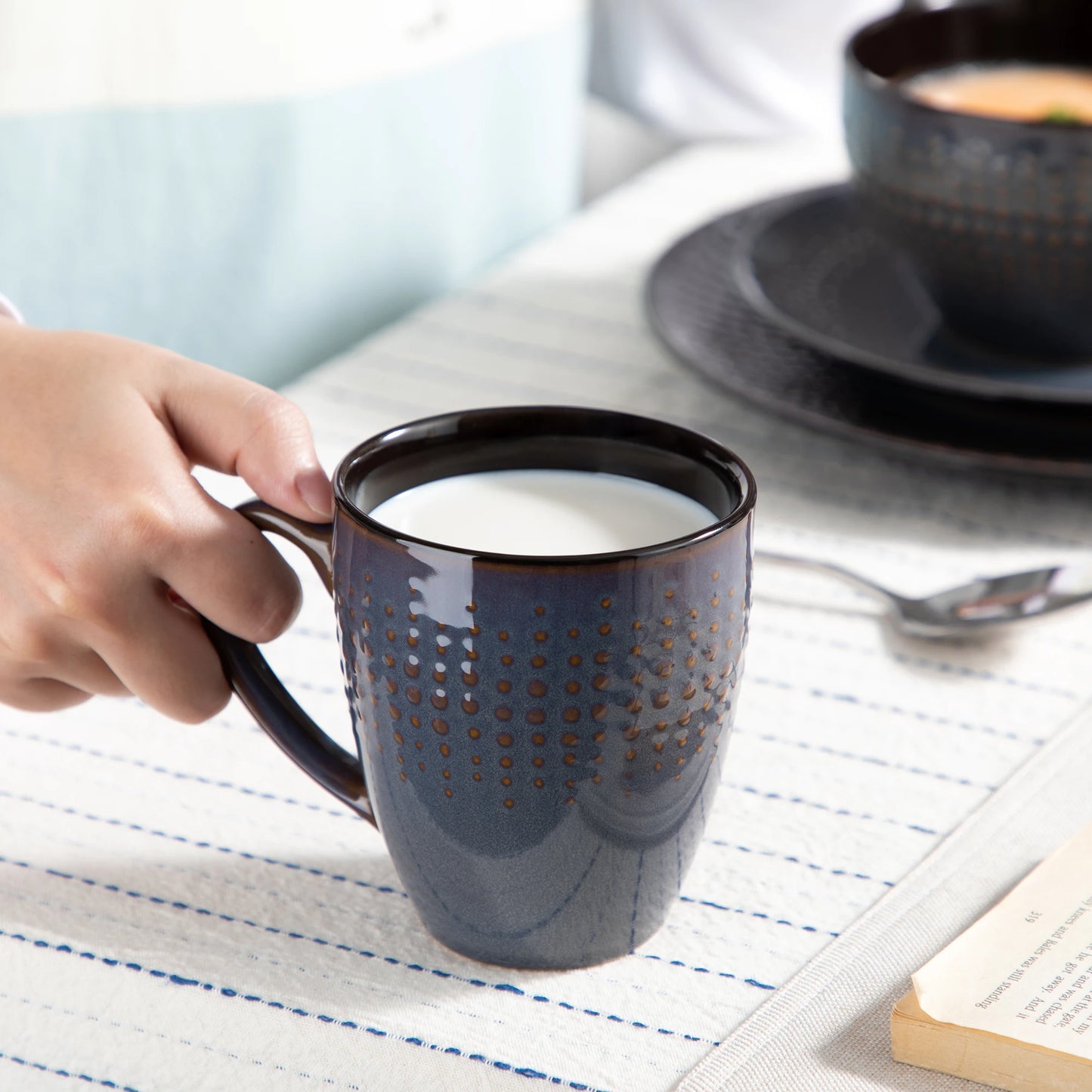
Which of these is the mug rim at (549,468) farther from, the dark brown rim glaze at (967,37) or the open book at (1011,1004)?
the dark brown rim glaze at (967,37)

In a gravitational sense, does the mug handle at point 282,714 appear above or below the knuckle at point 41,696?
above

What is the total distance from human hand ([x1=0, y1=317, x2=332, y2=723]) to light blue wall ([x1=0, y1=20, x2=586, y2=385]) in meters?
0.37

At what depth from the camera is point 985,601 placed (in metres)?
0.51

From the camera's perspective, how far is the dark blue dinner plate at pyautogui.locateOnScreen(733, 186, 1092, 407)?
23.3 inches

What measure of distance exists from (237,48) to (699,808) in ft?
1.96

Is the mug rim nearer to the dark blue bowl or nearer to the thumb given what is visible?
the thumb

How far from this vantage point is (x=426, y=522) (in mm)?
342

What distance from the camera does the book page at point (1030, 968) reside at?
31 centimetres

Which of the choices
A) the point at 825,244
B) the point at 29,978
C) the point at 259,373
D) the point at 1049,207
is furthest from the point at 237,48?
the point at 29,978

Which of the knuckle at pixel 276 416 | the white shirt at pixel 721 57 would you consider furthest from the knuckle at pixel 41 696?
the white shirt at pixel 721 57

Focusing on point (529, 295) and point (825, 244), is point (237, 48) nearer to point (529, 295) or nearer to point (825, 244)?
point (529, 295)

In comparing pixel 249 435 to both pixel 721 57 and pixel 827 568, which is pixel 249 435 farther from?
pixel 721 57

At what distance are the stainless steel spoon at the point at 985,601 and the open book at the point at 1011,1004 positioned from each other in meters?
0.16

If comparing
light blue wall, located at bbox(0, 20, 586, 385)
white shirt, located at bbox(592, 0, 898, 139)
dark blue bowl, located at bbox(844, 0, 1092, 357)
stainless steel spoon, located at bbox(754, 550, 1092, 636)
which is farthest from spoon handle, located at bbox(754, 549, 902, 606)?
white shirt, located at bbox(592, 0, 898, 139)
